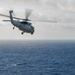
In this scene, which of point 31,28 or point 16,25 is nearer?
point 16,25

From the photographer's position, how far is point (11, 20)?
68438mm

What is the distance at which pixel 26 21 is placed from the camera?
70.8 meters

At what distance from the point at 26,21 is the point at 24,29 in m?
4.54

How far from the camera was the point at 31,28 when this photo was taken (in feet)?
236

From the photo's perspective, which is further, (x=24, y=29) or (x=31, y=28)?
(x=31, y=28)

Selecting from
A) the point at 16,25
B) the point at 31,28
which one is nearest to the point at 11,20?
the point at 16,25

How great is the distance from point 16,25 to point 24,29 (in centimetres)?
247

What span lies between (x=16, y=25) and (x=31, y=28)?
20.6 feet

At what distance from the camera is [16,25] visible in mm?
67188

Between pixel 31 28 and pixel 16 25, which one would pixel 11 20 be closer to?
pixel 16 25

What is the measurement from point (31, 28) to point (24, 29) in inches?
210
